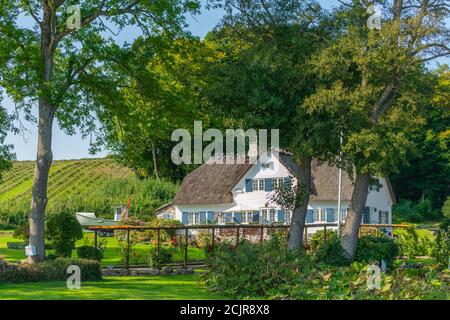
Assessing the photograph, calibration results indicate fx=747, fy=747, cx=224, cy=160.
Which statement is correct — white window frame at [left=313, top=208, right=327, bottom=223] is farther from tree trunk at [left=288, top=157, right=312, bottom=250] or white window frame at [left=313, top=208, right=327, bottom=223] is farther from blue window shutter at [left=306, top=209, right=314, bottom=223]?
tree trunk at [left=288, top=157, right=312, bottom=250]

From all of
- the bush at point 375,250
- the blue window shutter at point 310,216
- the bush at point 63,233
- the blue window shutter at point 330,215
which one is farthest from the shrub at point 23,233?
the blue window shutter at point 330,215

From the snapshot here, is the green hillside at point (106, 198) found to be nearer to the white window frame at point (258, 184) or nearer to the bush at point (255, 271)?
the white window frame at point (258, 184)

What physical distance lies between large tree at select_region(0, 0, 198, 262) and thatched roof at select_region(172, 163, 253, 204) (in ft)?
101

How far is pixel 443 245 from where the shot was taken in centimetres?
2816

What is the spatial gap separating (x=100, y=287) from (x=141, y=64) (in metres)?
8.49

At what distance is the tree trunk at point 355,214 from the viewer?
80.9 feet

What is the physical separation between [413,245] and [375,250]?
1262 cm

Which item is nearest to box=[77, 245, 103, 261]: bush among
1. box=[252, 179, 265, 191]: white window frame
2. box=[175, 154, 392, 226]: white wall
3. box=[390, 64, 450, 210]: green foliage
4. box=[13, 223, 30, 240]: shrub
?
box=[13, 223, 30, 240]: shrub

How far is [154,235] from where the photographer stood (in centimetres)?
4381

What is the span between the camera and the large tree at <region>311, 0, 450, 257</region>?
73.8ft

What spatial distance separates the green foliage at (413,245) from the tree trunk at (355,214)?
12932mm
